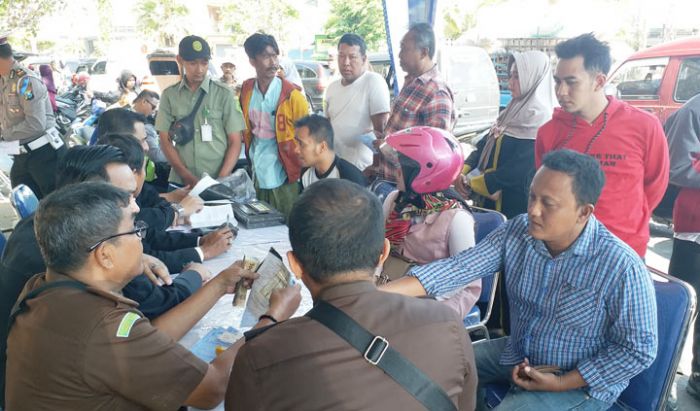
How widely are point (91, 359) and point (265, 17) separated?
37.8 meters

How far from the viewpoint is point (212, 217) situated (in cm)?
309

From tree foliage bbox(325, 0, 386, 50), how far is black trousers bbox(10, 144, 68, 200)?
953 inches

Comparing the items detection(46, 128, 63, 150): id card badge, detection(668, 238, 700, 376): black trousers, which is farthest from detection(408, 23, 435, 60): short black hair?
detection(46, 128, 63, 150): id card badge

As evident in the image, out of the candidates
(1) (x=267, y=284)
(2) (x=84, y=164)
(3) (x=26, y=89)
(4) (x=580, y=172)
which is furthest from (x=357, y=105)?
(3) (x=26, y=89)

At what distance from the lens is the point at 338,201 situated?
1.12 m

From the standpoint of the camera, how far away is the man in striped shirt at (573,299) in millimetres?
1586

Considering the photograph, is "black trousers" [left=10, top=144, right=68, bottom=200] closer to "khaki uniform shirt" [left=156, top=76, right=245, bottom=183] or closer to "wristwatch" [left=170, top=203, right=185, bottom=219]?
"khaki uniform shirt" [left=156, top=76, right=245, bottom=183]

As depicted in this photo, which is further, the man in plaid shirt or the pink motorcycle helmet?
the man in plaid shirt

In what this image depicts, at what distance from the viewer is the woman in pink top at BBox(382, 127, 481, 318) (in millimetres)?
2174

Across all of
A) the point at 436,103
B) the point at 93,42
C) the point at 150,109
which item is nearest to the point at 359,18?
the point at 150,109

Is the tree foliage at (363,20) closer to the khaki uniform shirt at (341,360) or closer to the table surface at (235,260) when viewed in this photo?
the table surface at (235,260)

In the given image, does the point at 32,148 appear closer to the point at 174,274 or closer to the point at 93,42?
the point at 174,274

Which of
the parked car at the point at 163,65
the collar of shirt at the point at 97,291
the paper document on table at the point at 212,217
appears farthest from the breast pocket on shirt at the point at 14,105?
the parked car at the point at 163,65

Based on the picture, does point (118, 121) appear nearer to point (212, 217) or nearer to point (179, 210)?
point (179, 210)
